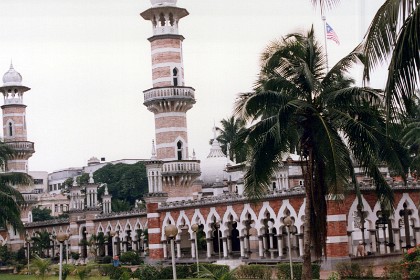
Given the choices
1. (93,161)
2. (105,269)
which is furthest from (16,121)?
(93,161)

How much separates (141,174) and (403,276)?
218 feet

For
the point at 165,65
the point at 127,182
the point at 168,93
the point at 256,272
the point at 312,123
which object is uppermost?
the point at 165,65

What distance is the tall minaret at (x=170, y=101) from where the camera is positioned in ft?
140

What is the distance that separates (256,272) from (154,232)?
488 inches

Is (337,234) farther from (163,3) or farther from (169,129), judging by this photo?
(163,3)

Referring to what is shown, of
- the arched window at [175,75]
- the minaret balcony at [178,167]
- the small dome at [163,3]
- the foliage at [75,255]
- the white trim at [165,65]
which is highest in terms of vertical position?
the small dome at [163,3]

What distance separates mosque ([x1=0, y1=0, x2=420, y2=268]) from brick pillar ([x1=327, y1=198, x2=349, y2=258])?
4 centimetres

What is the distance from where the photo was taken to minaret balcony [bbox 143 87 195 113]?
139 feet

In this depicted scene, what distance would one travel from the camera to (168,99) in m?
42.4

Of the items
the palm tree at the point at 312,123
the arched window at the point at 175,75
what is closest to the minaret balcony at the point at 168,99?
the arched window at the point at 175,75

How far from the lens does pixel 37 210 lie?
9144 cm

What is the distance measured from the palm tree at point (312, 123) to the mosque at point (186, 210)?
5330mm

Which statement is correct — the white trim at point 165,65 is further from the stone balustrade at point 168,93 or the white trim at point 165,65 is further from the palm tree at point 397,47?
the palm tree at point 397,47

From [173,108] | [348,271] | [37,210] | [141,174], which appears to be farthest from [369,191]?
[37,210]
